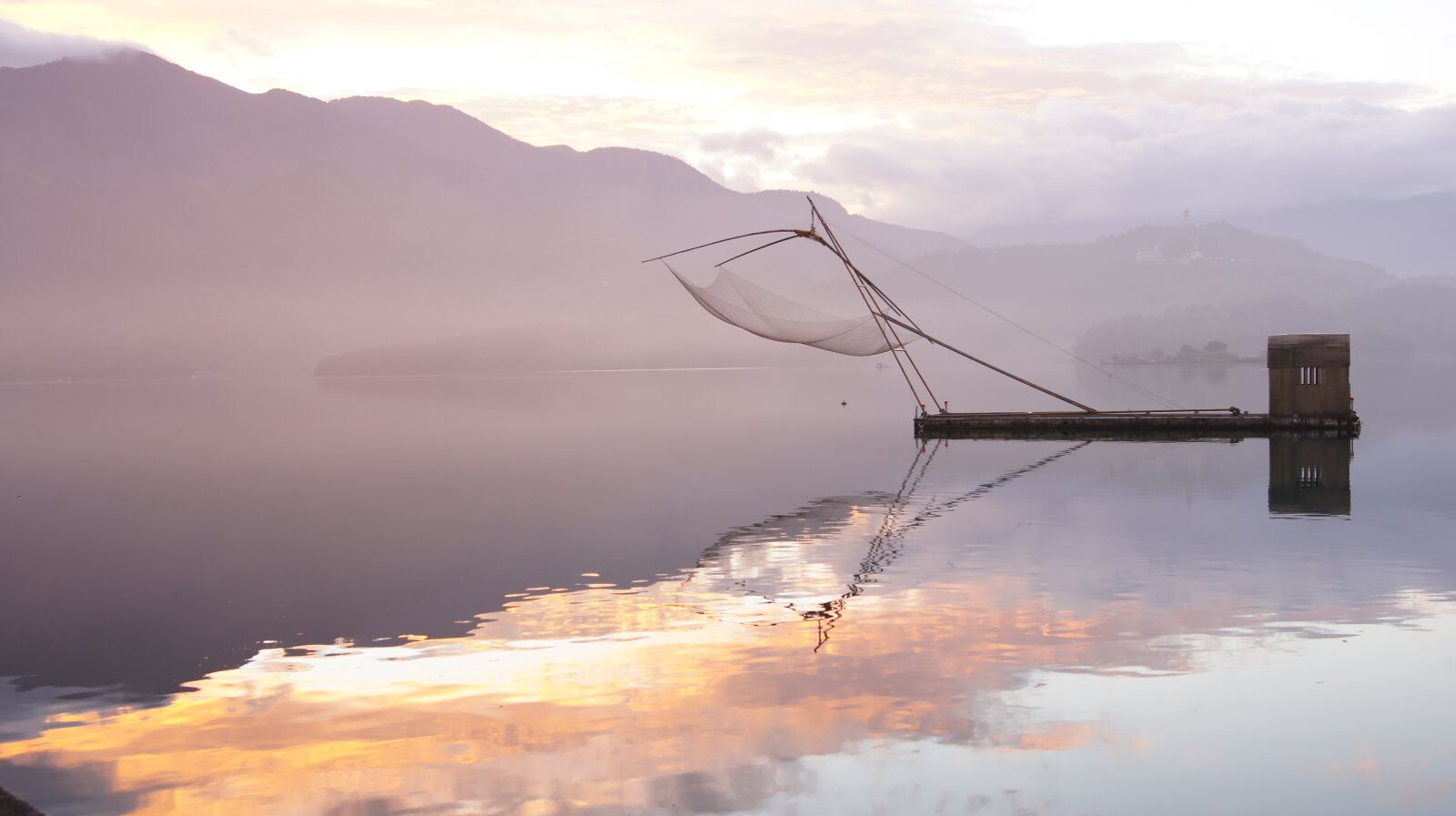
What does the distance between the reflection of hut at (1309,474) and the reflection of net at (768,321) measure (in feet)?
46.3

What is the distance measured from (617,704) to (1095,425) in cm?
4455

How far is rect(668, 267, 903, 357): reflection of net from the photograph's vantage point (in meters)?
42.6

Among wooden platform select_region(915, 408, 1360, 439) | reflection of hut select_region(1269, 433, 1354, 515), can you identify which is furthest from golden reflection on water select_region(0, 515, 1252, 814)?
wooden platform select_region(915, 408, 1360, 439)

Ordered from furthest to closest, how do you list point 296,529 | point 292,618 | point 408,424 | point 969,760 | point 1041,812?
1. point 408,424
2. point 296,529
3. point 292,618
4. point 969,760
5. point 1041,812

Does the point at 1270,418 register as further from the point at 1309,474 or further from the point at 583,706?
the point at 583,706

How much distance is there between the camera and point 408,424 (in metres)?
79.3

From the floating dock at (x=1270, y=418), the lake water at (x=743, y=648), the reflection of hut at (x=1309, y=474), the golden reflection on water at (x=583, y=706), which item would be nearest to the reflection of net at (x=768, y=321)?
the lake water at (x=743, y=648)

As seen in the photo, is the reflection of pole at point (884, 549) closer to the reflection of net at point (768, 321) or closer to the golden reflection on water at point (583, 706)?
the golden reflection on water at point (583, 706)

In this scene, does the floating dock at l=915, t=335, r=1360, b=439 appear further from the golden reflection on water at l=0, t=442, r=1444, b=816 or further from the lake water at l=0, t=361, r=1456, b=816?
the golden reflection on water at l=0, t=442, r=1444, b=816

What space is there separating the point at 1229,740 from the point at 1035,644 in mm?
4073

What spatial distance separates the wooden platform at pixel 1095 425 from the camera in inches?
2080

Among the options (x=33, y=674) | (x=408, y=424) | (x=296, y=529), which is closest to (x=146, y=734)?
(x=33, y=674)

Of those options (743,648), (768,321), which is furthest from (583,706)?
(768,321)

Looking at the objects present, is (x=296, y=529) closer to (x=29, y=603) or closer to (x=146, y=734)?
(x=29, y=603)
